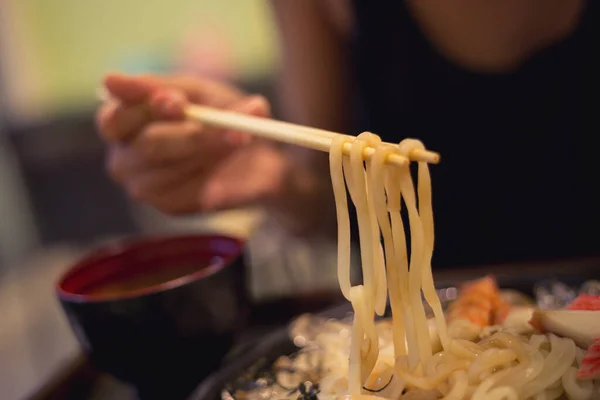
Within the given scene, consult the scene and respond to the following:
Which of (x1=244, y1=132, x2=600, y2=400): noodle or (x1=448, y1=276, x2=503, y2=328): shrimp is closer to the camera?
(x1=244, y1=132, x2=600, y2=400): noodle

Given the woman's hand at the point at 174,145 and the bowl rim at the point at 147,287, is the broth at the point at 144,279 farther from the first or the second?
the woman's hand at the point at 174,145

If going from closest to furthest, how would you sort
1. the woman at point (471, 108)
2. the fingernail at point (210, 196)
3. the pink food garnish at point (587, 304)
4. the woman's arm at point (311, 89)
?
the pink food garnish at point (587, 304) → the fingernail at point (210, 196) → the woman at point (471, 108) → the woman's arm at point (311, 89)

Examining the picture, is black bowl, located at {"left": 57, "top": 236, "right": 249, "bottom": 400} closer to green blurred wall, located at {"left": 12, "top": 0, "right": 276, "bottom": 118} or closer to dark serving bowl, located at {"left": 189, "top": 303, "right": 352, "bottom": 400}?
dark serving bowl, located at {"left": 189, "top": 303, "right": 352, "bottom": 400}

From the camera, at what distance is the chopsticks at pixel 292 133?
61cm

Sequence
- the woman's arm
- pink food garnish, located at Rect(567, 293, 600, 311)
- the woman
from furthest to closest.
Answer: the woman's arm → the woman → pink food garnish, located at Rect(567, 293, 600, 311)

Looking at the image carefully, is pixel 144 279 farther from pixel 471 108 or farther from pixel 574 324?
pixel 471 108

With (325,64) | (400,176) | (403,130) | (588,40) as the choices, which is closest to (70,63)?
(325,64)

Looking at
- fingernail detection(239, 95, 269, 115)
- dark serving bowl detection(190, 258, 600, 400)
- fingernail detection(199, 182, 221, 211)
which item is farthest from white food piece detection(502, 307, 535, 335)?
fingernail detection(199, 182, 221, 211)

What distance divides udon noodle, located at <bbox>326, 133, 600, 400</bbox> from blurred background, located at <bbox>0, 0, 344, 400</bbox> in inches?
110

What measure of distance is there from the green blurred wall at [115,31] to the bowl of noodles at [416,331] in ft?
9.89

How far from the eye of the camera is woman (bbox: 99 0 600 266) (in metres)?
1.40

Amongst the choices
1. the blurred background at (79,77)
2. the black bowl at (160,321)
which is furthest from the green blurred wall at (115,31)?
the black bowl at (160,321)

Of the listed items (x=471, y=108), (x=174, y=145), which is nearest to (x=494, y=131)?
(x=471, y=108)

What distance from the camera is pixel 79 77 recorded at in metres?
3.73
